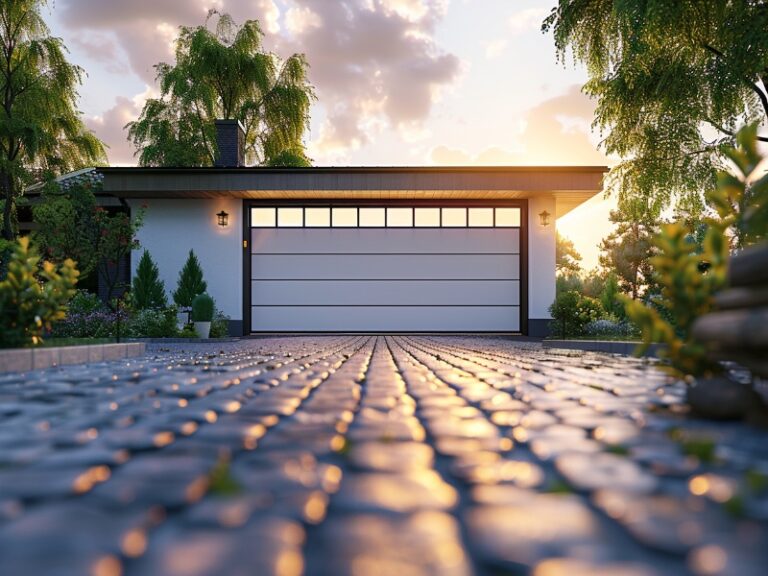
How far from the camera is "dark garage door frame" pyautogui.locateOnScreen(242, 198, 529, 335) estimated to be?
16562 mm

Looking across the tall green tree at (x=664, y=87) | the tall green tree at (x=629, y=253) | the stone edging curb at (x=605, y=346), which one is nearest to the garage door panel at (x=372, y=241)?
the tall green tree at (x=664, y=87)

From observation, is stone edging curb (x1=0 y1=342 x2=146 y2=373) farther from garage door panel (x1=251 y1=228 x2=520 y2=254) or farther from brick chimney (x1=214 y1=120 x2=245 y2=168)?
brick chimney (x1=214 y1=120 x2=245 y2=168)

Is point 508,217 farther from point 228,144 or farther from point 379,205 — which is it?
point 228,144

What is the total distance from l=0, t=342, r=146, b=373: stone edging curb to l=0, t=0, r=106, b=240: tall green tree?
47.6 feet

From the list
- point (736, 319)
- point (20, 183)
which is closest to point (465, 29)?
point (736, 319)

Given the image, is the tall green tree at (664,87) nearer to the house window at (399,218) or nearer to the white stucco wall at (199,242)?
the house window at (399,218)

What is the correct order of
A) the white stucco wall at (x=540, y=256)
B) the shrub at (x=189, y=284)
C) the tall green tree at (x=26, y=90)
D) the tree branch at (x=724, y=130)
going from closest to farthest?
the tree branch at (x=724, y=130), the shrub at (x=189, y=284), the white stucco wall at (x=540, y=256), the tall green tree at (x=26, y=90)

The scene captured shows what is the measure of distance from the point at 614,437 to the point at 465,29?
28.2 feet

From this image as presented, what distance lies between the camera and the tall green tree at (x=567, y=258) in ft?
157

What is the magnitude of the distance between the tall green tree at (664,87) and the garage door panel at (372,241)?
4279 mm

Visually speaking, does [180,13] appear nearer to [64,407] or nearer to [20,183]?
[20,183]

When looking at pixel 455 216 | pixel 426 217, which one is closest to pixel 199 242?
pixel 426 217

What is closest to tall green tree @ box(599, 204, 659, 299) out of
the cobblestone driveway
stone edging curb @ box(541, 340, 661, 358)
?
stone edging curb @ box(541, 340, 661, 358)

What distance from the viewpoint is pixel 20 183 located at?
20.0 metres
